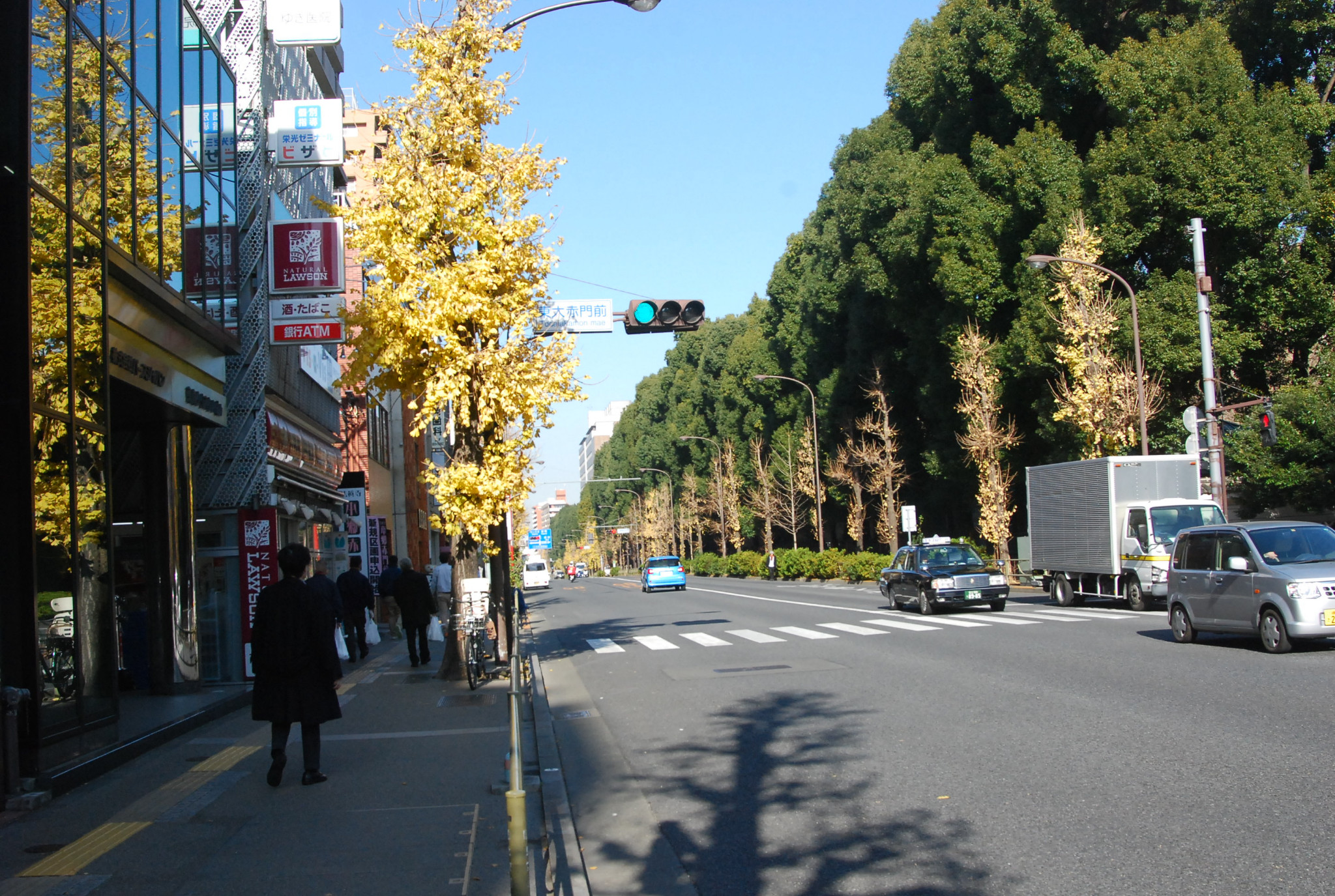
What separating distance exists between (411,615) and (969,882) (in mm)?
13505

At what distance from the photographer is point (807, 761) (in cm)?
847

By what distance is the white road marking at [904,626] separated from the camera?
63.9ft

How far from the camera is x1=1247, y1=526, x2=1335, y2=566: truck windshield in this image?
13.4 m

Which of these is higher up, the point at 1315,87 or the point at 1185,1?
the point at 1185,1

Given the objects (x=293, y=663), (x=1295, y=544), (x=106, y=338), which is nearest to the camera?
(x=293, y=663)

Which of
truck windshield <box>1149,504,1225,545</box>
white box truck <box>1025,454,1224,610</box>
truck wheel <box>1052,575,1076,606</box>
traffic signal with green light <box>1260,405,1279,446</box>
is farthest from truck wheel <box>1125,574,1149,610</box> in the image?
traffic signal with green light <box>1260,405,1279,446</box>

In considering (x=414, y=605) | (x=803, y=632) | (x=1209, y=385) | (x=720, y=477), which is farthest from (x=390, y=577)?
(x=720, y=477)

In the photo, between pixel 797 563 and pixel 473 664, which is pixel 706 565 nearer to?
pixel 797 563

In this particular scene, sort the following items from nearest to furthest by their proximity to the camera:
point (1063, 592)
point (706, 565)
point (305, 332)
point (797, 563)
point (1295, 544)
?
point (1295, 544)
point (305, 332)
point (1063, 592)
point (797, 563)
point (706, 565)

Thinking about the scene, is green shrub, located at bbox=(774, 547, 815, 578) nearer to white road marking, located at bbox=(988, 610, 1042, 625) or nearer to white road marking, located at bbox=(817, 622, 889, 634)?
white road marking, located at bbox=(988, 610, 1042, 625)

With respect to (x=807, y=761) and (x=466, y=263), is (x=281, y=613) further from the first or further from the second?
(x=466, y=263)

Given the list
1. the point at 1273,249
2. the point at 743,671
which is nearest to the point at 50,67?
the point at 743,671

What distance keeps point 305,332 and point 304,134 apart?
346 centimetres

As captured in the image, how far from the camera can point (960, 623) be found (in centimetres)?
2033
